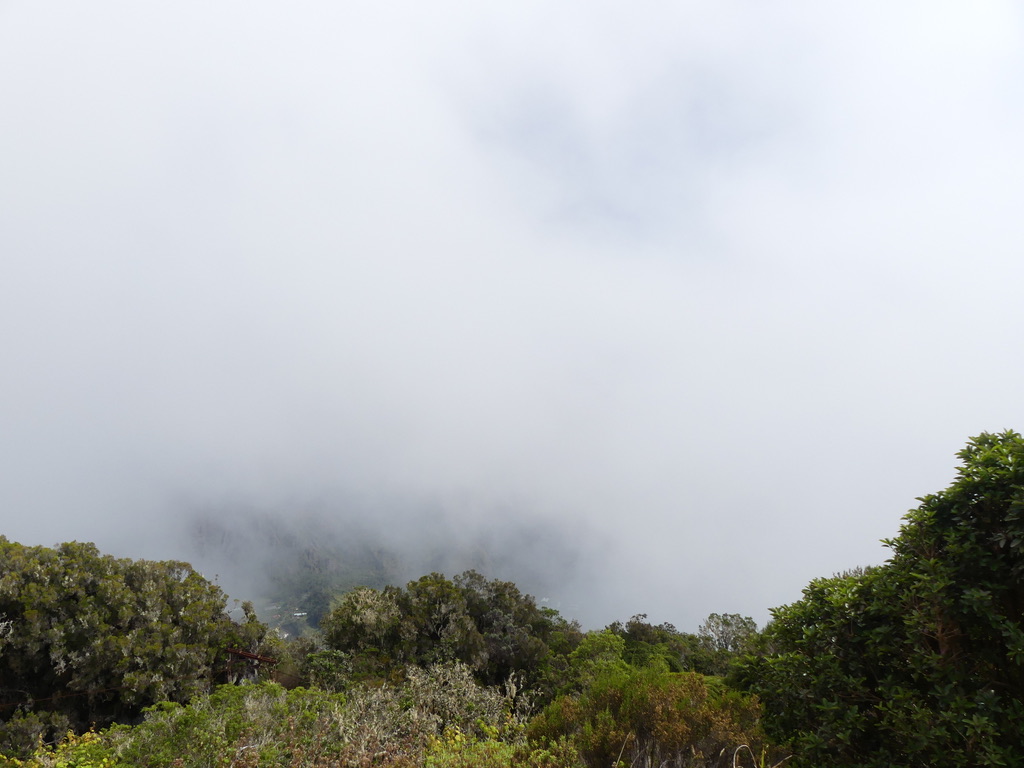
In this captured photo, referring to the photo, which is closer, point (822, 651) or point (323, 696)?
point (822, 651)

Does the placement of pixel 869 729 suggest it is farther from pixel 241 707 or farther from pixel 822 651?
pixel 241 707

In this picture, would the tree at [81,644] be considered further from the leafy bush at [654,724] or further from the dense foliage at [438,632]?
the leafy bush at [654,724]

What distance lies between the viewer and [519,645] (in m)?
23.5

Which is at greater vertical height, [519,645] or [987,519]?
[987,519]

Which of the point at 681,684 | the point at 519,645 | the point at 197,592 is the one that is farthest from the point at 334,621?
the point at 681,684

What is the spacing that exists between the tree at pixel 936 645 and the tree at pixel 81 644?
1873 centimetres

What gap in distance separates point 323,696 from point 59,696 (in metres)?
10.7

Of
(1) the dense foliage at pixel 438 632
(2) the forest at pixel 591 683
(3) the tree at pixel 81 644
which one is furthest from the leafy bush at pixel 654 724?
(3) the tree at pixel 81 644

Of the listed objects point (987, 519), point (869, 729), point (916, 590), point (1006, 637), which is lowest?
point (869, 729)

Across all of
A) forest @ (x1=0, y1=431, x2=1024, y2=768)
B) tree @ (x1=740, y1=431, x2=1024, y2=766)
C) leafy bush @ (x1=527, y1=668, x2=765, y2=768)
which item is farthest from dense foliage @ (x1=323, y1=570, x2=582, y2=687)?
tree @ (x1=740, y1=431, x2=1024, y2=766)

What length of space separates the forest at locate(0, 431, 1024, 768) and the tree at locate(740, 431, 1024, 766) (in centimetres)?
2

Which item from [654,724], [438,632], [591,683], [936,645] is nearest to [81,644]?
[438,632]

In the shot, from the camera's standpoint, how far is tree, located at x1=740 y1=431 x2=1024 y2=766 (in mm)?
4855

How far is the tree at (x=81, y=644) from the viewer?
52.9 feet
